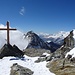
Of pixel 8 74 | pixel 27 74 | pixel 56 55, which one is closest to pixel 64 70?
pixel 27 74

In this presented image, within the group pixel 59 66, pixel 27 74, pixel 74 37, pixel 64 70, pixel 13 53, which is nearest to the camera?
pixel 27 74

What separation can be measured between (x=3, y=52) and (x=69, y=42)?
19.3 metres

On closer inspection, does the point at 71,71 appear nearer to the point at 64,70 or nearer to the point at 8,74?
the point at 64,70

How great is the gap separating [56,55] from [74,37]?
7.29 m

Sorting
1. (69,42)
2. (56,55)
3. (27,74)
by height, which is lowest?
(27,74)

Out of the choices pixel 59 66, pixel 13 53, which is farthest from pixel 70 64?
pixel 13 53

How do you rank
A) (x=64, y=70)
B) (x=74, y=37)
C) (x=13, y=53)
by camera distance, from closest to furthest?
1. (x=64, y=70)
2. (x=74, y=37)
3. (x=13, y=53)

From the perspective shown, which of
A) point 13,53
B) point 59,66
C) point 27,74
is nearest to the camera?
point 27,74

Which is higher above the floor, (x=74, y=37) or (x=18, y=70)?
(x=74, y=37)

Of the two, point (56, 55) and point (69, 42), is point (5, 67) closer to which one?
point (56, 55)

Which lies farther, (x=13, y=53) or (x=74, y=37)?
(x=13, y=53)

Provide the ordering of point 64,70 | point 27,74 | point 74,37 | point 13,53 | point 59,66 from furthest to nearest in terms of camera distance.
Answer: point 13,53
point 74,37
point 59,66
point 64,70
point 27,74

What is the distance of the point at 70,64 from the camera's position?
132 feet

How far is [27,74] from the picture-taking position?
34.2m
